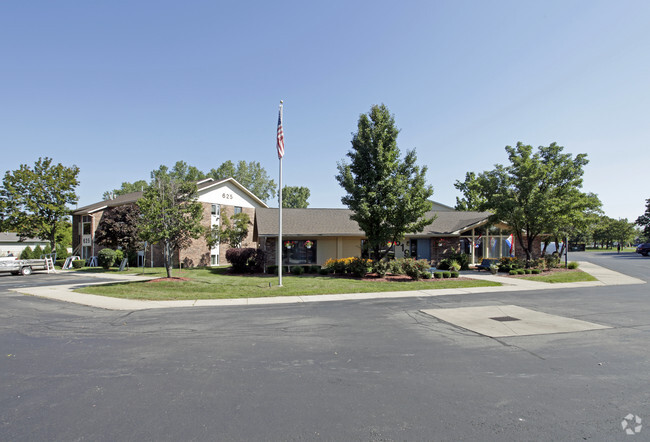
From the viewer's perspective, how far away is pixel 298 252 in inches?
974

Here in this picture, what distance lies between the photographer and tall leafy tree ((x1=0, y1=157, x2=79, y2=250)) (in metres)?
35.8

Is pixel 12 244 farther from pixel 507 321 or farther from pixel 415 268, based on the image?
pixel 507 321

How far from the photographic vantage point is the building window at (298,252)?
80.2ft

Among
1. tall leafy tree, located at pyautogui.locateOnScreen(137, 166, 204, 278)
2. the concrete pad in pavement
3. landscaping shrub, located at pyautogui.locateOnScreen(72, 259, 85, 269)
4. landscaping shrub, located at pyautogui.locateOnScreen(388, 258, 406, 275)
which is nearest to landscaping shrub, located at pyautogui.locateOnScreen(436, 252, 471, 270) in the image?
landscaping shrub, located at pyautogui.locateOnScreen(388, 258, 406, 275)

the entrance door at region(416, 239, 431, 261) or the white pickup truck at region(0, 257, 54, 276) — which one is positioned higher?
the entrance door at region(416, 239, 431, 261)

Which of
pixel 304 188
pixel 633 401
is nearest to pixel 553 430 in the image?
pixel 633 401

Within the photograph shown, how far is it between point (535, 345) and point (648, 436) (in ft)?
11.7

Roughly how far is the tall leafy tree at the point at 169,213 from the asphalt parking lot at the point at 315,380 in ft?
26.5

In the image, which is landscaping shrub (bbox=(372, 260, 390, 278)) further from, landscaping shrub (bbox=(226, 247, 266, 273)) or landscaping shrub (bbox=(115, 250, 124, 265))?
landscaping shrub (bbox=(115, 250, 124, 265))

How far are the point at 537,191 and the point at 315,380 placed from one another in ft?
75.9

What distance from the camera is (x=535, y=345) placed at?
6.99 m

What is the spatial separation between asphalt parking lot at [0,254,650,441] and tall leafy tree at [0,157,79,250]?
34427 mm

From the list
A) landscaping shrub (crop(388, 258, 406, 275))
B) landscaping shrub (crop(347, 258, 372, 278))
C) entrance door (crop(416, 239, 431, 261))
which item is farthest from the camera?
entrance door (crop(416, 239, 431, 261))

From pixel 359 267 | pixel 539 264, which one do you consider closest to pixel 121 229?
pixel 359 267
